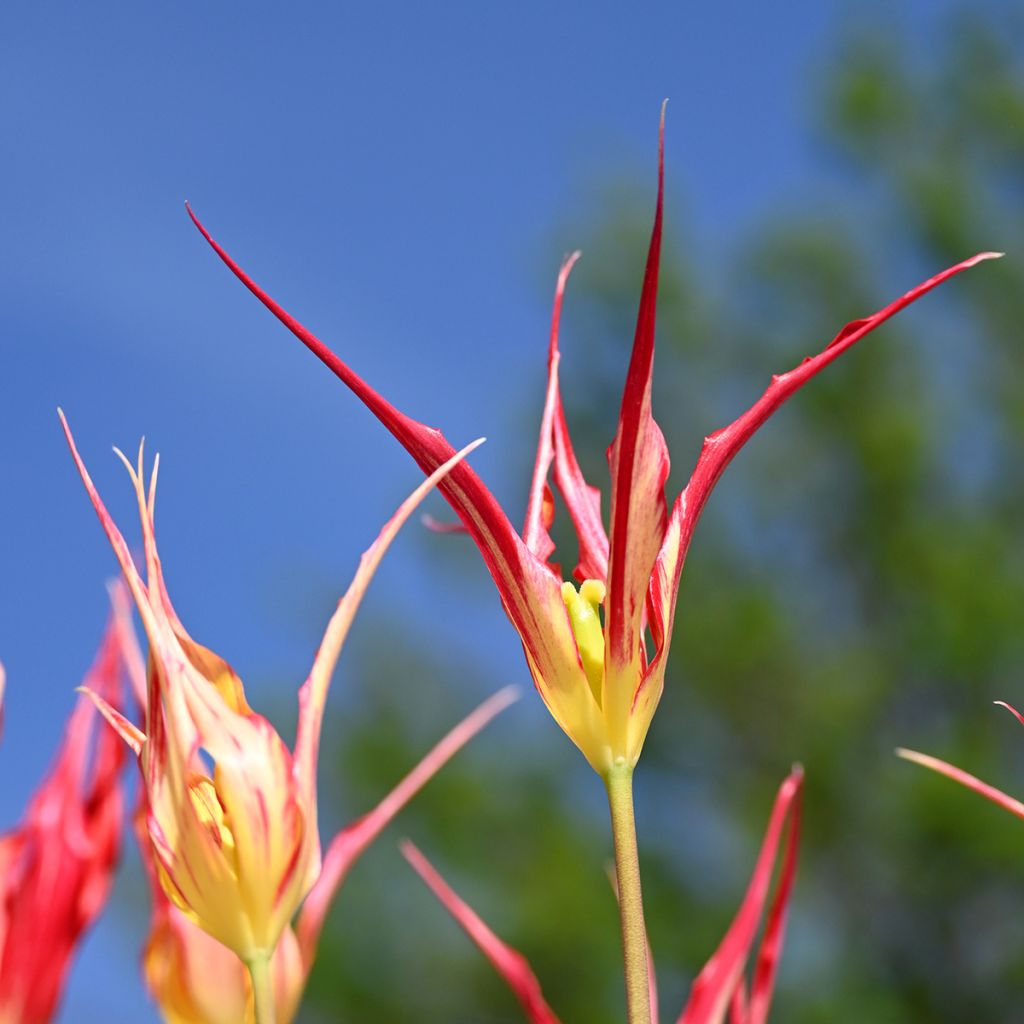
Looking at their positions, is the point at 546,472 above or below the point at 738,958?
above

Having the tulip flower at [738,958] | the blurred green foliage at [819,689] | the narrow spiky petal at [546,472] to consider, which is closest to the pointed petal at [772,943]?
the tulip flower at [738,958]

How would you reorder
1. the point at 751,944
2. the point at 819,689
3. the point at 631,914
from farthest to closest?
1. the point at 819,689
2. the point at 751,944
3. the point at 631,914

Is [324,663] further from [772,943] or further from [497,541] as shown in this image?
[772,943]

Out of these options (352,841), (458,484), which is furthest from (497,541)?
(352,841)

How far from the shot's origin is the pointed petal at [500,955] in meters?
0.41

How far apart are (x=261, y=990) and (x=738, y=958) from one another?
6.1 inches

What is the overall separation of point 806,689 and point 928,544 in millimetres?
1063

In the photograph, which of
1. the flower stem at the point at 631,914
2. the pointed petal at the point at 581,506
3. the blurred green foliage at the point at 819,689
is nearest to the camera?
the flower stem at the point at 631,914

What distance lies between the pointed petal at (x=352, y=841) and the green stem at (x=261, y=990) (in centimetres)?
7

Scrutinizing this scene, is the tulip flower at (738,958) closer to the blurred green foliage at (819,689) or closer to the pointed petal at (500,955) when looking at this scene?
the pointed petal at (500,955)

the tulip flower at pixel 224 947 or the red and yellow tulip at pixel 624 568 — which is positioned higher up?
the red and yellow tulip at pixel 624 568

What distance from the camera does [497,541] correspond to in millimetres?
323

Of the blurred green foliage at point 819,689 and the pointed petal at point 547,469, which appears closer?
the pointed petal at point 547,469

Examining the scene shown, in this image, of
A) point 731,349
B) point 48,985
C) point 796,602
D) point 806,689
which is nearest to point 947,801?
point 806,689
